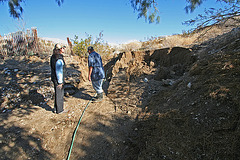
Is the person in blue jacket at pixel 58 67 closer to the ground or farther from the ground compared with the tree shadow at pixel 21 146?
farther from the ground

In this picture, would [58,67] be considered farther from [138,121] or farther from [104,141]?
[138,121]

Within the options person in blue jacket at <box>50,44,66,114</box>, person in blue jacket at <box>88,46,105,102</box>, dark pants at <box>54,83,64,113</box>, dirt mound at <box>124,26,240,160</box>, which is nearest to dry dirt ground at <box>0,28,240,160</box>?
dirt mound at <box>124,26,240,160</box>

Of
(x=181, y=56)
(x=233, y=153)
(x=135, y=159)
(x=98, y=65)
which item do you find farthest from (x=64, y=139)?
(x=181, y=56)

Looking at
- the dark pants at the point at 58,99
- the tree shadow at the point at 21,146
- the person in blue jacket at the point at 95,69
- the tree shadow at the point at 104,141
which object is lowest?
the tree shadow at the point at 21,146

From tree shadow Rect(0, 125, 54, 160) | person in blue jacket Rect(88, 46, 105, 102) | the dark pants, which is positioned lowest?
tree shadow Rect(0, 125, 54, 160)

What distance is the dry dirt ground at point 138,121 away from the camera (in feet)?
5.42

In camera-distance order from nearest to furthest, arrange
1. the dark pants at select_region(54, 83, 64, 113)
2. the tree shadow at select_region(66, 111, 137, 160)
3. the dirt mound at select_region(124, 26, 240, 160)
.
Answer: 1. the dirt mound at select_region(124, 26, 240, 160)
2. the tree shadow at select_region(66, 111, 137, 160)
3. the dark pants at select_region(54, 83, 64, 113)

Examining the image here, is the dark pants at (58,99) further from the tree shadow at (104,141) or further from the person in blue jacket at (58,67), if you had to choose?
the tree shadow at (104,141)

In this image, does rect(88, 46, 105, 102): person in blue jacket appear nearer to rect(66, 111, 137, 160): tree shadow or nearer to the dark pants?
the dark pants

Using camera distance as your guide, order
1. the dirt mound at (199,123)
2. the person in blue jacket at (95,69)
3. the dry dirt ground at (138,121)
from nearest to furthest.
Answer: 1. the dirt mound at (199,123)
2. the dry dirt ground at (138,121)
3. the person in blue jacket at (95,69)

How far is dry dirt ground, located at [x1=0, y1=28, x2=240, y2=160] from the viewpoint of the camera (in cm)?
165

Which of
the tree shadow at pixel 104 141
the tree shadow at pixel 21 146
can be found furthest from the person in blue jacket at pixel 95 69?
the tree shadow at pixel 21 146

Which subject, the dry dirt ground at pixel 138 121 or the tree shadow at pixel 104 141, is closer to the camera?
the dry dirt ground at pixel 138 121

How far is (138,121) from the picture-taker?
8.65 feet
